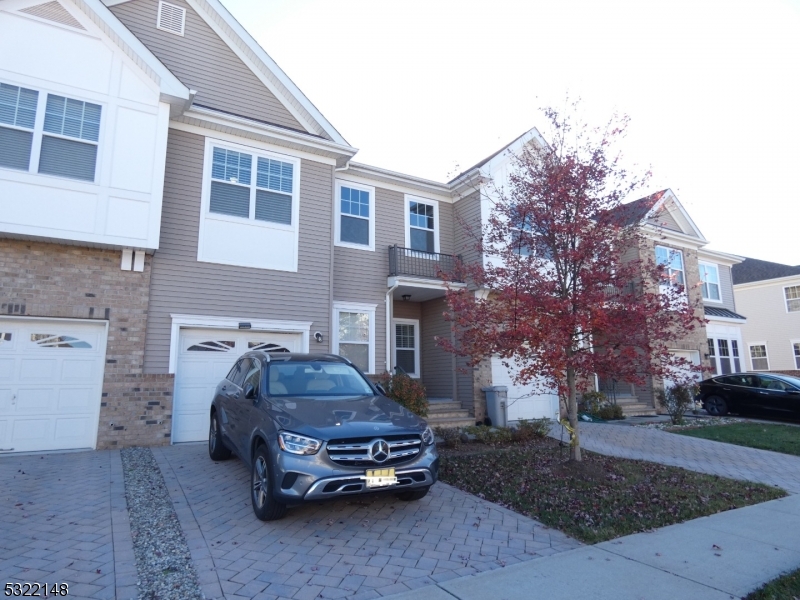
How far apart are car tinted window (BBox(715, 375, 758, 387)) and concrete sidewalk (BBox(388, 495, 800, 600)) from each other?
486 inches

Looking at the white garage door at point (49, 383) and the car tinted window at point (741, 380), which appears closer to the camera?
the white garage door at point (49, 383)

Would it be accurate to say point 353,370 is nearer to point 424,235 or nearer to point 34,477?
point 34,477

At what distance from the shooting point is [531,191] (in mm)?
7430

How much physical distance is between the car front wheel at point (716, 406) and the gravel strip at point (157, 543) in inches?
659

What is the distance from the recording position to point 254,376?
21.0 ft

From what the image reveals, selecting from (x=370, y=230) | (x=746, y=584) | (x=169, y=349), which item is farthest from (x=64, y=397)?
(x=746, y=584)

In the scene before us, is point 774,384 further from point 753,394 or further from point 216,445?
point 216,445

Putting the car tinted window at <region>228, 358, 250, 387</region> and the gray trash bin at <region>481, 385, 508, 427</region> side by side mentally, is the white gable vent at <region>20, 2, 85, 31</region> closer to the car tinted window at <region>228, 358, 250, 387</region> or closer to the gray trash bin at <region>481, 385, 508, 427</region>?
the car tinted window at <region>228, 358, 250, 387</region>

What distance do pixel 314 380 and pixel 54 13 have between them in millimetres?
8820

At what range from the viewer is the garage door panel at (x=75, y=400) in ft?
28.6

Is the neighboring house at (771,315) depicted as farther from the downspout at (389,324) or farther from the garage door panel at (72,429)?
the garage door panel at (72,429)

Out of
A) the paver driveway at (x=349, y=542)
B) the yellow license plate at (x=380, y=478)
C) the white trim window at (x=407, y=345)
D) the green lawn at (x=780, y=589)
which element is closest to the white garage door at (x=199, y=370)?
the paver driveway at (x=349, y=542)

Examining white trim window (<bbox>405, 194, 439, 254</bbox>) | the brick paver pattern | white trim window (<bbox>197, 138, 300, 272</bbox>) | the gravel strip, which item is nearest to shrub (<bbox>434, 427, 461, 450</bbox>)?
the brick paver pattern

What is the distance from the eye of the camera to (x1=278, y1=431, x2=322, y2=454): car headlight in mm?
4637
